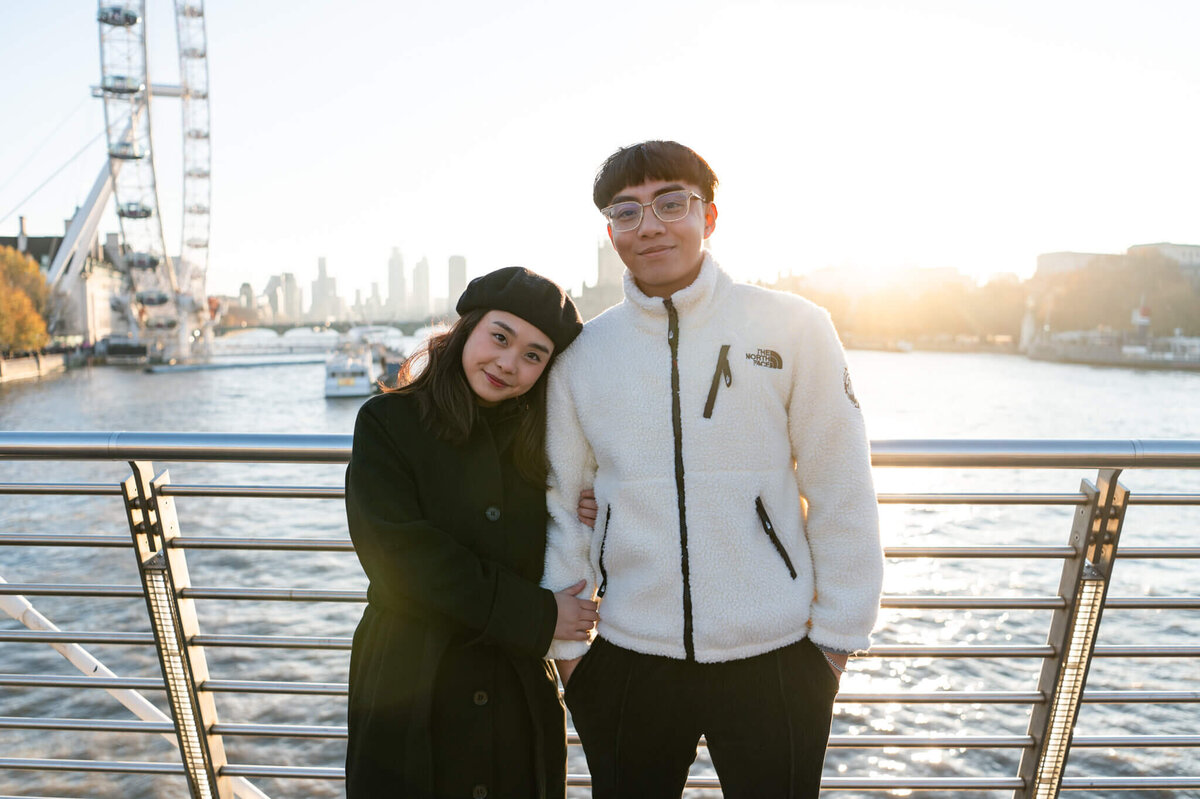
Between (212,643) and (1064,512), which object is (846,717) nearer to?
(212,643)

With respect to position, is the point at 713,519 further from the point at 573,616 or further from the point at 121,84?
the point at 121,84

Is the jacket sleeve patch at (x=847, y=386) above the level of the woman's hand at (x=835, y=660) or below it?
above

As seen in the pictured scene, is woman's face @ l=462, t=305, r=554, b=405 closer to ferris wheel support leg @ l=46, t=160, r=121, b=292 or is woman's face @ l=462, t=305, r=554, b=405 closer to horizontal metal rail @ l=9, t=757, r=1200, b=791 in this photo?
horizontal metal rail @ l=9, t=757, r=1200, b=791

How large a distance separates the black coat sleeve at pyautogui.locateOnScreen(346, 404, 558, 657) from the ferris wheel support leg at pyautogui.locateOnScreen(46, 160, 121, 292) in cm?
6209

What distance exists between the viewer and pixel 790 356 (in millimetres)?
1467

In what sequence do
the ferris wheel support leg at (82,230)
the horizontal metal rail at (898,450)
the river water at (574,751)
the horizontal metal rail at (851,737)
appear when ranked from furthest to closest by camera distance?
the ferris wheel support leg at (82,230)
the river water at (574,751)
the horizontal metal rail at (851,737)
the horizontal metal rail at (898,450)

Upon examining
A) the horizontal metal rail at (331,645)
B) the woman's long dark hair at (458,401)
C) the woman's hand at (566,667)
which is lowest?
the horizontal metal rail at (331,645)

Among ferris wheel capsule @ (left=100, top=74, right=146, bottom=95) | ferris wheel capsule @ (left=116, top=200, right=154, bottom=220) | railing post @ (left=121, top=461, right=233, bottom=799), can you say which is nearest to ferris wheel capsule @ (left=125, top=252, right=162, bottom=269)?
ferris wheel capsule @ (left=116, top=200, right=154, bottom=220)

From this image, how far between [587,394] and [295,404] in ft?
133

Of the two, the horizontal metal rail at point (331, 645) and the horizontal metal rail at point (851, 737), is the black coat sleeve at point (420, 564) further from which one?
the horizontal metal rail at point (851, 737)

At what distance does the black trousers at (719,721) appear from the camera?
56.6 inches

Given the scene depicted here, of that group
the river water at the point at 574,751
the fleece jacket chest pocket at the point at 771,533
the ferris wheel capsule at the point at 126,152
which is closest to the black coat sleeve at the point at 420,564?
the fleece jacket chest pocket at the point at 771,533

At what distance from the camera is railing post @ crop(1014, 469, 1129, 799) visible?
71.3 inches

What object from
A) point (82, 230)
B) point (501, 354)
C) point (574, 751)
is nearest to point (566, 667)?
point (501, 354)
